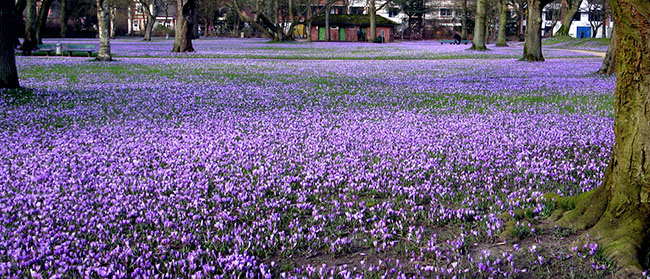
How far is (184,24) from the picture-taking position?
1460 inches

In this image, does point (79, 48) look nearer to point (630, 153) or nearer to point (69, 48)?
point (69, 48)

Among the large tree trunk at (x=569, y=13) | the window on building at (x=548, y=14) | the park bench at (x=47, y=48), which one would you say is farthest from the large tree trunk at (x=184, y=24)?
the window on building at (x=548, y=14)

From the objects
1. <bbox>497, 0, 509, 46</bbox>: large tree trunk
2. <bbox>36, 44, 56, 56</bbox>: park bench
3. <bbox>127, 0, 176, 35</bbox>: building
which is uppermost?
<bbox>127, 0, 176, 35</bbox>: building

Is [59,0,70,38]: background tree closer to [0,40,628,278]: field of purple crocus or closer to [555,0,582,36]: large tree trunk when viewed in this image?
[555,0,582,36]: large tree trunk

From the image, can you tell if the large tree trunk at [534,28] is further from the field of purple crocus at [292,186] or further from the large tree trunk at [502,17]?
the large tree trunk at [502,17]

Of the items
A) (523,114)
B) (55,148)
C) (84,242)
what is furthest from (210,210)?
(523,114)

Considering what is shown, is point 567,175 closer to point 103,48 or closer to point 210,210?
point 210,210

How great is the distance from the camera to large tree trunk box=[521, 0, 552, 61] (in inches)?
1107

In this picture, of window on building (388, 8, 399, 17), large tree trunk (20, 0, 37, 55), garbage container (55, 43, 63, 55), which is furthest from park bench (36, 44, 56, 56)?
window on building (388, 8, 399, 17)

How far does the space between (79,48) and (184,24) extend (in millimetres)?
7260

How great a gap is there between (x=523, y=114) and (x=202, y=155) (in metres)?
6.76

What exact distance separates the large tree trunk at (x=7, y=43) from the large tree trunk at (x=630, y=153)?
47.0 ft

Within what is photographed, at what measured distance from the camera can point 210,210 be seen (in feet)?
17.3

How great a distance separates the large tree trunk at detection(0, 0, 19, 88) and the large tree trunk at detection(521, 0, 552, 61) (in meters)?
22.6
